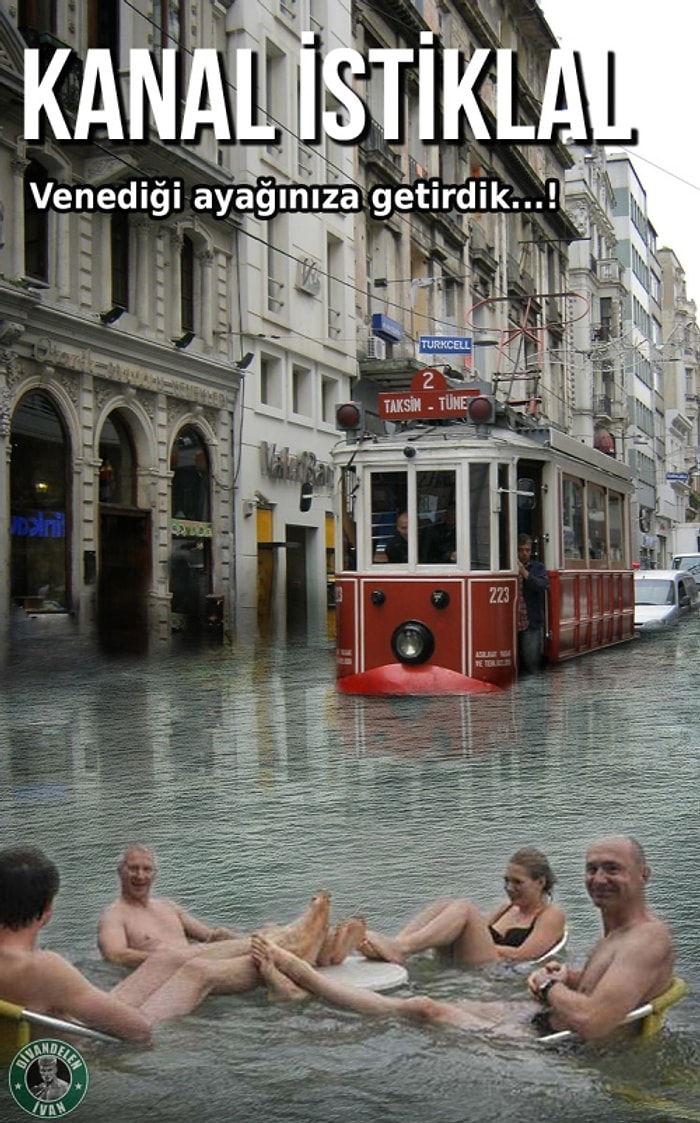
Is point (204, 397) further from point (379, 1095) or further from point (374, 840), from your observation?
point (379, 1095)

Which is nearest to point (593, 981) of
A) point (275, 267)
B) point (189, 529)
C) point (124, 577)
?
point (124, 577)

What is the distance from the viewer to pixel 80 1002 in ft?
15.3

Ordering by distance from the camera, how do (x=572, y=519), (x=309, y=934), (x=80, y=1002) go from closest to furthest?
(x=80, y=1002), (x=309, y=934), (x=572, y=519)

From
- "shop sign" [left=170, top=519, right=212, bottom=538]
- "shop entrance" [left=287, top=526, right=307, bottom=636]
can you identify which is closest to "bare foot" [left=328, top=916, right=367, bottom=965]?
"shop sign" [left=170, top=519, right=212, bottom=538]

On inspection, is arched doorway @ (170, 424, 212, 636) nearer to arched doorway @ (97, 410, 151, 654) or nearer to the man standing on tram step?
arched doorway @ (97, 410, 151, 654)

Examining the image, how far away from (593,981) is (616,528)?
64.2 ft

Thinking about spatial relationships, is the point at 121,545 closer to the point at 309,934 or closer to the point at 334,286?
the point at 334,286

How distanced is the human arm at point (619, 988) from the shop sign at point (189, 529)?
24.4 m

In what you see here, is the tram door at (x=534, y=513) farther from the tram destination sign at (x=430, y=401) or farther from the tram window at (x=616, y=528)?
the tram window at (x=616, y=528)

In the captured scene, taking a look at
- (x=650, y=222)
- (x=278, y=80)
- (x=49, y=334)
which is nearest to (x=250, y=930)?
(x=49, y=334)

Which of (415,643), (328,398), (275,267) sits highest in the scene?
(275,267)

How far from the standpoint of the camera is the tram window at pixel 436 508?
656 inches

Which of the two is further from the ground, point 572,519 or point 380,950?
point 572,519

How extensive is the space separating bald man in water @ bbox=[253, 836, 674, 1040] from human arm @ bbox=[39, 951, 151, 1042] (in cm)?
60
